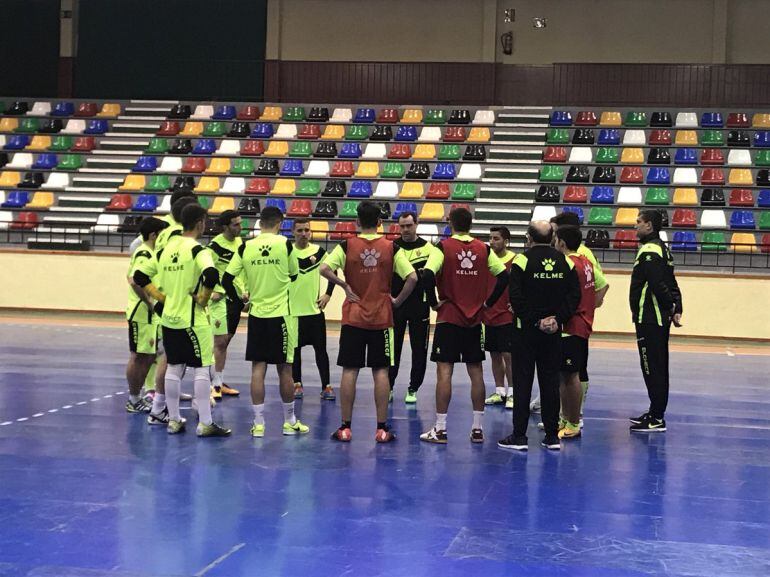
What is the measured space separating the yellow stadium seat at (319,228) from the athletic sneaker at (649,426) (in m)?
11.5

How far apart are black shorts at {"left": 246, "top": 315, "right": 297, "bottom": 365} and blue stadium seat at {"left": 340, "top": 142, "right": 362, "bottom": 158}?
16083 millimetres

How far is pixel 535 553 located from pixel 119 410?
5.50m

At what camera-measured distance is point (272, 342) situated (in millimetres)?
8312

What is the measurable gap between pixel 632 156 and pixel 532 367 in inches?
636

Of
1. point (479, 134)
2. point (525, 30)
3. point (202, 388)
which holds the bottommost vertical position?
point (202, 388)

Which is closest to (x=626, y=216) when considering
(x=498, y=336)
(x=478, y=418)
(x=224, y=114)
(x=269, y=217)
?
(x=224, y=114)

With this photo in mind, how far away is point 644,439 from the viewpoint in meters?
8.88

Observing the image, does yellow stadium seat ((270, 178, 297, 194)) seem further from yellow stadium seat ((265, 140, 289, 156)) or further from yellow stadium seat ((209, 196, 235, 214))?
yellow stadium seat ((265, 140, 289, 156))

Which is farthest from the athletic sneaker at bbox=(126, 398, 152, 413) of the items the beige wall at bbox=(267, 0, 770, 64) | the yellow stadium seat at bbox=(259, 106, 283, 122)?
the beige wall at bbox=(267, 0, 770, 64)

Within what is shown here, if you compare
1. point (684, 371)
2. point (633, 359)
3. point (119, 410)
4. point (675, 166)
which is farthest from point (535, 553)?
point (675, 166)

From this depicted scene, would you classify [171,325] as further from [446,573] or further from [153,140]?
[153,140]

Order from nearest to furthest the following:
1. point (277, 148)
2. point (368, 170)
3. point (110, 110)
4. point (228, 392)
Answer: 1. point (228, 392)
2. point (368, 170)
3. point (277, 148)
4. point (110, 110)

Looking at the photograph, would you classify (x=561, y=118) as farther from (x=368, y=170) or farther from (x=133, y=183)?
(x=133, y=183)

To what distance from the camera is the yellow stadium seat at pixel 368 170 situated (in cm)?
2336
